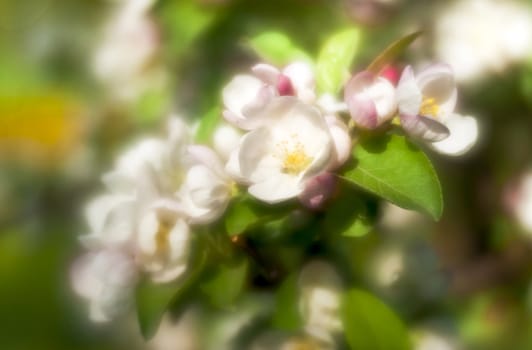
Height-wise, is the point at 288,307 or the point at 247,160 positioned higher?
the point at 247,160

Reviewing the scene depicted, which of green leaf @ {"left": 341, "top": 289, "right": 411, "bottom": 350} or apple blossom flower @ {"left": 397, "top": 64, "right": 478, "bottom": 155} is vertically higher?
apple blossom flower @ {"left": 397, "top": 64, "right": 478, "bottom": 155}

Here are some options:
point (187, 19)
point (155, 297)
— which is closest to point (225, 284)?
point (155, 297)

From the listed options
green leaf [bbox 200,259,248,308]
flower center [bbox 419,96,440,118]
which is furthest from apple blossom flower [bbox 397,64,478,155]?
green leaf [bbox 200,259,248,308]

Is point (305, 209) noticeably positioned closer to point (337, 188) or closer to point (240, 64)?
point (337, 188)

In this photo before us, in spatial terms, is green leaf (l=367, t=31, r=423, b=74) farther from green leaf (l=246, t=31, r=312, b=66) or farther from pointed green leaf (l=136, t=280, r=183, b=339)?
pointed green leaf (l=136, t=280, r=183, b=339)

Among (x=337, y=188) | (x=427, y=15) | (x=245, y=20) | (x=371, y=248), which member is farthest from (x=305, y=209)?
(x=427, y=15)

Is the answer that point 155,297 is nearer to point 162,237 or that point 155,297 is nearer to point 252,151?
point 162,237
